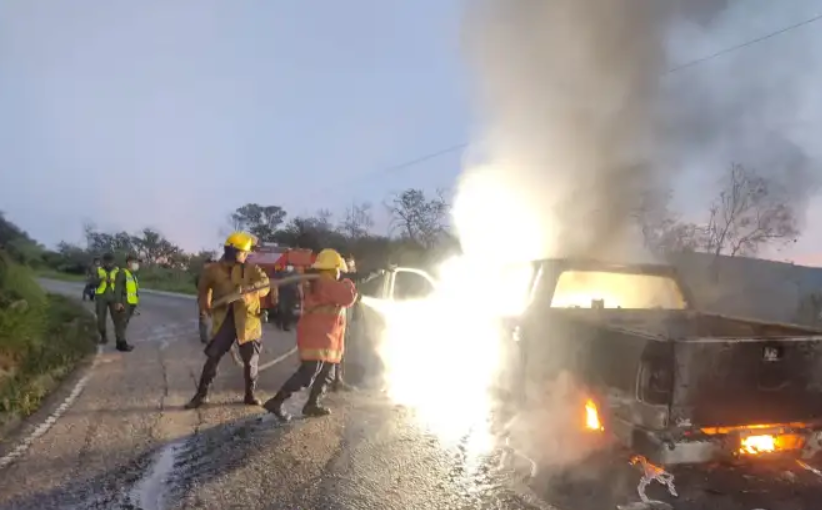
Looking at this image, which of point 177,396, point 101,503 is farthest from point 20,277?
point 101,503

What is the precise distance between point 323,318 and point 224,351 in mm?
1160

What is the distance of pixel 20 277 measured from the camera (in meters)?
13.7

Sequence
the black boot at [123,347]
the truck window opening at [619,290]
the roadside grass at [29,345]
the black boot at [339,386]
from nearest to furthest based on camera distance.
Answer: the truck window opening at [619,290]
the roadside grass at [29,345]
the black boot at [339,386]
the black boot at [123,347]

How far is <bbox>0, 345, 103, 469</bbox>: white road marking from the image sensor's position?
5113 mm

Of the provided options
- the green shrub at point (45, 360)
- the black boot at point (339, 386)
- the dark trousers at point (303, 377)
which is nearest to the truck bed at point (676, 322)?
the dark trousers at point (303, 377)

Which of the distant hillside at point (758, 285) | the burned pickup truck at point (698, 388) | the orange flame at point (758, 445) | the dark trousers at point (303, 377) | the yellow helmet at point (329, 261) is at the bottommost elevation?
the dark trousers at point (303, 377)

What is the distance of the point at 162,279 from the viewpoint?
43219 mm

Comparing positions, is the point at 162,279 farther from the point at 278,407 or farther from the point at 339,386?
the point at 278,407

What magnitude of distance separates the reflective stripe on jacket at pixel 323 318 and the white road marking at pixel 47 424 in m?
2.20

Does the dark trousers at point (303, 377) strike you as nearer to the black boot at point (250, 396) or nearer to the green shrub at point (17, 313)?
the black boot at point (250, 396)

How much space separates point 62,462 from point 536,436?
3476mm

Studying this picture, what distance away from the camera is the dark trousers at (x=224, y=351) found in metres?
6.84

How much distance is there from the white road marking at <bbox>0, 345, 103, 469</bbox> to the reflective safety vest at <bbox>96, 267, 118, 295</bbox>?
2434 mm

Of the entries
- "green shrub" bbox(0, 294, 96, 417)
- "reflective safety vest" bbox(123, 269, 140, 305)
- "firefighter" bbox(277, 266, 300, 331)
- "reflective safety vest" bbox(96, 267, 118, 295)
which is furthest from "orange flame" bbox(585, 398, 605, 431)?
"firefighter" bbox(277, 266, 300, 331)
